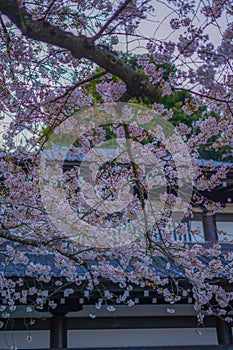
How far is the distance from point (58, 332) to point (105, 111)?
3562 millimetres

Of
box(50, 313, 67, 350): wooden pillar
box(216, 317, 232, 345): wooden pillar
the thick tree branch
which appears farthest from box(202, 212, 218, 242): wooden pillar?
the thick tree branch

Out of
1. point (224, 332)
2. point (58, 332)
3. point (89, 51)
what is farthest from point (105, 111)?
point (224, 332)

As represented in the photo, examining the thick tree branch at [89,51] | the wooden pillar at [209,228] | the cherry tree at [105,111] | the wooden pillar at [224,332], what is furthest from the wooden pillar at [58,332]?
the thick tree branch at [89,51]

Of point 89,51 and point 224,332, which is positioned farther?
point 224,332

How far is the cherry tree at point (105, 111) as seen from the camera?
8.82ft

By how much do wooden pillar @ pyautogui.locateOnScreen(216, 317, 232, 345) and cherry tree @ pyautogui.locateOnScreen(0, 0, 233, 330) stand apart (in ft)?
2.91

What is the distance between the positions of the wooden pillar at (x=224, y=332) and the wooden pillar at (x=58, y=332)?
7.49 feet

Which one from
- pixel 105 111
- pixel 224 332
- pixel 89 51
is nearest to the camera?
pixel 89 51

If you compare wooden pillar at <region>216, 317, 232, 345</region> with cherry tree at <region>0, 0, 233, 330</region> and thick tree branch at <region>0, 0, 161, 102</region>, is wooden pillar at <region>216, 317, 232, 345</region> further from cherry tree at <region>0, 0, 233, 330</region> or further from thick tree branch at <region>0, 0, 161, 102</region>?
thick tree branch at <region>0, 0, 161, 102</region>

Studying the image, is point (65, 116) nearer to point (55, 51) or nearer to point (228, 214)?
point (55, 51)

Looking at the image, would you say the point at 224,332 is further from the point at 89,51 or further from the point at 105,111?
the point at 89,51

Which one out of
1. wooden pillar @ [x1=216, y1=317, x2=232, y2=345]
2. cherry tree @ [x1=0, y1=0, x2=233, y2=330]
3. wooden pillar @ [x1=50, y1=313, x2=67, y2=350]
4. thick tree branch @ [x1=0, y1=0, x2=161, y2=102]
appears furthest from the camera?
wooden pillar @ [x1=216, y1=317, x2=232, y2=345]

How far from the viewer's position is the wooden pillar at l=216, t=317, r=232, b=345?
576 cm

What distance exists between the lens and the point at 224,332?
5809 mm
